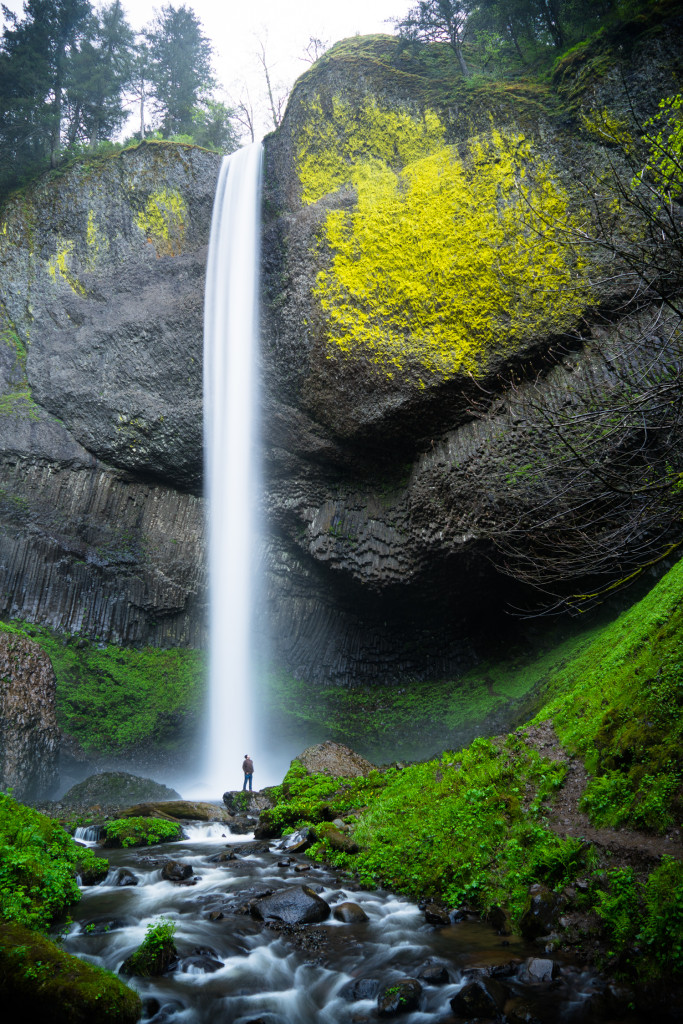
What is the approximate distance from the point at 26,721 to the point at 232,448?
932cm

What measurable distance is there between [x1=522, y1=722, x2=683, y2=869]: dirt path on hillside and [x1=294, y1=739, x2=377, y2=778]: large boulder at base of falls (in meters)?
5.00

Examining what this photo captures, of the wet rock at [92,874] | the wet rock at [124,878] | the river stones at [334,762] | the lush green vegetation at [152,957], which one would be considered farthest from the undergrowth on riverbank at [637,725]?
the wet rock at [92,874]

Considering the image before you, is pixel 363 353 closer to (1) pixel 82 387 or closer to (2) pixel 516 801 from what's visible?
(1) pixel 82 387

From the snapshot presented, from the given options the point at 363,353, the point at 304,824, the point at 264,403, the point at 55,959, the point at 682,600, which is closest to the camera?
the point at 55,959

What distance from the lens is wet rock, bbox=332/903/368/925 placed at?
5.86m

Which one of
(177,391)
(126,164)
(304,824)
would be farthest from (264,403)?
(304,824)

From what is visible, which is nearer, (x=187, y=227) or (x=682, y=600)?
(x=682, y=600)

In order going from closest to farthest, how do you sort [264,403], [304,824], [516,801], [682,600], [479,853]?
[479,853] < [516,801] < [682,600] < [304,824] < [264,403]

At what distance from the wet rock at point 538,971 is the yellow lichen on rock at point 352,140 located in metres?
17.9

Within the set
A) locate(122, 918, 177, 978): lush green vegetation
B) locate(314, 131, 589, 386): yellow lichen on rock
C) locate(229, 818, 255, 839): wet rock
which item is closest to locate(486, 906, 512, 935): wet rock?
locate(122, 918, 177, 978): lush green vegetation

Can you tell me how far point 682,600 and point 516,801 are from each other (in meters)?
3.20

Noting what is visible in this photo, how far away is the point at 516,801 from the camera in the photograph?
263 inches

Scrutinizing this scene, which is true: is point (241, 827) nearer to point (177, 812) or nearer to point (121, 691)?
point (177, 812)

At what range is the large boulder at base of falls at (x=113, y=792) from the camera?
486 inches
